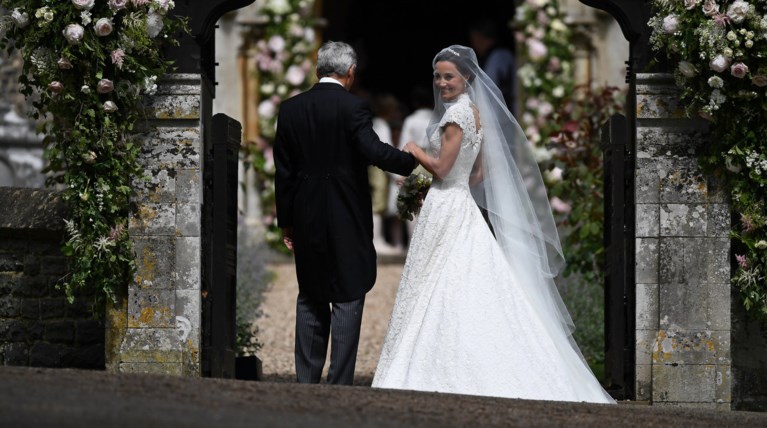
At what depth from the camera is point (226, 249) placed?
27.3ft

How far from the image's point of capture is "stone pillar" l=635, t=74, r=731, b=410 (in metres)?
8.07

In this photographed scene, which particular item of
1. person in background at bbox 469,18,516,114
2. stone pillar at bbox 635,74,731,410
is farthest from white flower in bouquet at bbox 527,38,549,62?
stone pillar at bbox 635,74,731,410

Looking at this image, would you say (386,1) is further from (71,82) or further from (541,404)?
(541,404)

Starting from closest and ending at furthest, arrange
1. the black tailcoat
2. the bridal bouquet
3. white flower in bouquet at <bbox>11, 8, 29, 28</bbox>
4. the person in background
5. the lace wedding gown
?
the lace wedding gown
the black tailcoat
white flower in bouquet at <bbox>11, 8, 29, 28</bbox>
the bridal bouquet
the person in background

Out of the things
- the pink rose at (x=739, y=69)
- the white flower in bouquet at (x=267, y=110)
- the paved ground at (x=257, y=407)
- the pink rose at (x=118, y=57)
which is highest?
the white flower in bouquet at (x=267, y=110)

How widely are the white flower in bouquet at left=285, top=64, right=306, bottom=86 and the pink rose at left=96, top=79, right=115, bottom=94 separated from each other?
8101mm

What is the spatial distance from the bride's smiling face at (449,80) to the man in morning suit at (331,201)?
0.44m

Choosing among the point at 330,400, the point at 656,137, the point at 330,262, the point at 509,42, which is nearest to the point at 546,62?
the point at 509,42

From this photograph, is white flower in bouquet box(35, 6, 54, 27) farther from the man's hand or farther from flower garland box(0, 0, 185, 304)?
the man's hand

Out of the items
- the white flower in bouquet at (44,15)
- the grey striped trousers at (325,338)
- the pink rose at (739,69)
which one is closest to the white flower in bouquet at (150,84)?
the white flower in bouquet at (44,15)

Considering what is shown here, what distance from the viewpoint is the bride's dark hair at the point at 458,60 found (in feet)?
25.5

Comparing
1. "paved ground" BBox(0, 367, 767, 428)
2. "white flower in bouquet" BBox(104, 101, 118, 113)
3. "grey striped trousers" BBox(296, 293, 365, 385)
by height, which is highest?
"white flower in bouquet" BBox(104, 101, 118, 113)

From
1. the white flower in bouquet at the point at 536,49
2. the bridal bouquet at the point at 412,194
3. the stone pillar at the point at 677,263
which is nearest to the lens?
the stone pillar at the point at 677,263

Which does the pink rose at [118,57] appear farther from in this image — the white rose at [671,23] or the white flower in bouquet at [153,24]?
the white rose at [671,23]
